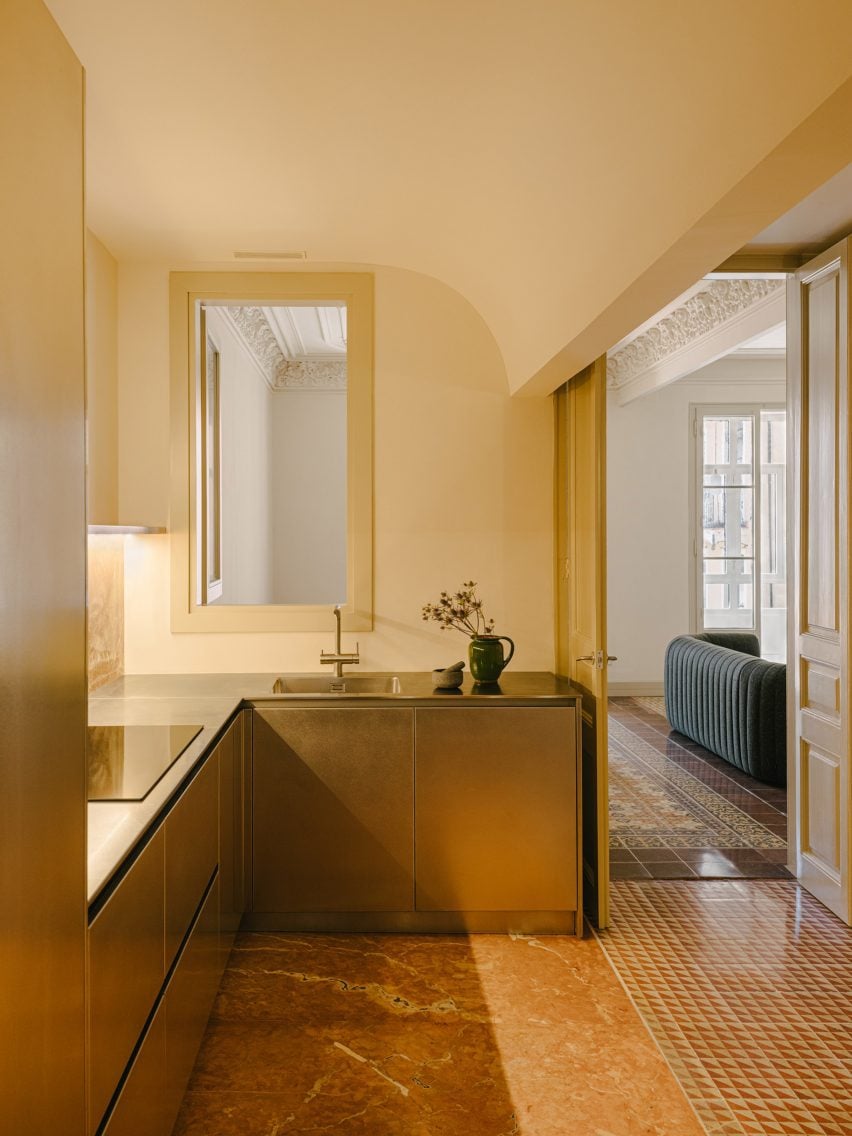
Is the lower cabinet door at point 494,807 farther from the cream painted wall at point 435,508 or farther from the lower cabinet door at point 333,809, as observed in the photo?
the cream painted wall at point 435,508

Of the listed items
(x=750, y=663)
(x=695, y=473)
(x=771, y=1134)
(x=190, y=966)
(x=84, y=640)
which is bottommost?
(x=771, y=1134)

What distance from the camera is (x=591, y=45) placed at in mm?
1781

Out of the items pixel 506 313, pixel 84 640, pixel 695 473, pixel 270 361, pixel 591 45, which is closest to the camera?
pixel 84 640

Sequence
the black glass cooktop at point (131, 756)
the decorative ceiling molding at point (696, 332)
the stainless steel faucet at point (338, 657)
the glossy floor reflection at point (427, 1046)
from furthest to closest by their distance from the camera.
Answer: the decorative ceiling molding at point (696, 332), the stainless steel faucet at point (338, 657), the glossy floor reflection at point (427, 1046), the black glass cooktop at point (131, 756)

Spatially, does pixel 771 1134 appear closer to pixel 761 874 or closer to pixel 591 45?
pixel 761 874

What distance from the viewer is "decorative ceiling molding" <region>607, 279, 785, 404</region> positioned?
14.8ft

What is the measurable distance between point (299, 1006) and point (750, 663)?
11.3 feet

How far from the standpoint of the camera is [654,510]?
7.34 metres

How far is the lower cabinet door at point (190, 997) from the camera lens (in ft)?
5.92

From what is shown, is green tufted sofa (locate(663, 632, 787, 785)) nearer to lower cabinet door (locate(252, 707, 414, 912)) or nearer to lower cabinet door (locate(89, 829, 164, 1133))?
lower cabinet door (locate(252, 707, 414, 912))

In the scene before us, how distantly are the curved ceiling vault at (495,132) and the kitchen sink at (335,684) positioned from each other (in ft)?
4.24

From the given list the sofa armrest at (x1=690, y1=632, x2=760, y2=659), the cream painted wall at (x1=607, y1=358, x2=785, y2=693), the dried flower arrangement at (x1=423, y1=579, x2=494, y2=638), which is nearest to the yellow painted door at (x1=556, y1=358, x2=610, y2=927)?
the dried flower arrangement at (x1=423, y1=579, x2=494, y2=638)

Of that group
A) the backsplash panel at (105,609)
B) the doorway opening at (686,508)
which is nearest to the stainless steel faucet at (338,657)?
the backsplash panel at (105,609)

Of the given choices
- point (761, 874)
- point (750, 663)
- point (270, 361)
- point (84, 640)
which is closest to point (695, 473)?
point (750, 663)
